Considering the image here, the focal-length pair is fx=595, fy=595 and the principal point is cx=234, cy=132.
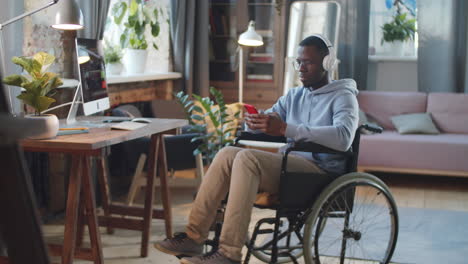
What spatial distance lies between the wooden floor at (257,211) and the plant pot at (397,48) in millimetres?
1303

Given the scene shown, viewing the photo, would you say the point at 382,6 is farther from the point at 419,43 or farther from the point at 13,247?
the point at 13,247

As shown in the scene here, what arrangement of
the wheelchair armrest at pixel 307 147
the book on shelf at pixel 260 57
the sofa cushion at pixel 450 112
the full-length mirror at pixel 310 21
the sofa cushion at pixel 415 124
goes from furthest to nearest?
the book on shelf at pixel 260 57
the full-length mirror at pixel 310 21
the sofa cushion at pixel 450 112
the sofa cushion at pixel 415 124
the wheelchair armrest at pixel 307 147

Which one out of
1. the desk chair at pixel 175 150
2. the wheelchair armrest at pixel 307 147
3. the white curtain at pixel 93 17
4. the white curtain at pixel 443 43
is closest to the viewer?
the wheelchair armrest at pixel 307 147

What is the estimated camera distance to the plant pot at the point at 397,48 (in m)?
5.78

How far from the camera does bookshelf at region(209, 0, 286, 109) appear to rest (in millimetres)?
5750

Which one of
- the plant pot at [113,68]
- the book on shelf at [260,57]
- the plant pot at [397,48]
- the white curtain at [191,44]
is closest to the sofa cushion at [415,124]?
the plant pot at [397,48]

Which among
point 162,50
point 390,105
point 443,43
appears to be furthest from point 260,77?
point 443,43

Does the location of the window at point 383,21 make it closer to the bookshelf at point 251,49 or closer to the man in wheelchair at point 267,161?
the bookshelf at point 251,49

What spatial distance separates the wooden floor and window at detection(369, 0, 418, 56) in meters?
1.40

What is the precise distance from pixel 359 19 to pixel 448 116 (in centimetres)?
128

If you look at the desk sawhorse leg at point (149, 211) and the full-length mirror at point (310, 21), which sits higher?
the full-length mirror at point (310, 21)

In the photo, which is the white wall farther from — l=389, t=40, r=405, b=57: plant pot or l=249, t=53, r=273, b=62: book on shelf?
l=249, t=53, r=273, b=62: book on shelf

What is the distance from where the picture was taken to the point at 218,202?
7.91ft

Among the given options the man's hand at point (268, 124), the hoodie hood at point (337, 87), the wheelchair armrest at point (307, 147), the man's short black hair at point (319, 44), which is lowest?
the wheelchair armrest at point (307, 147)
